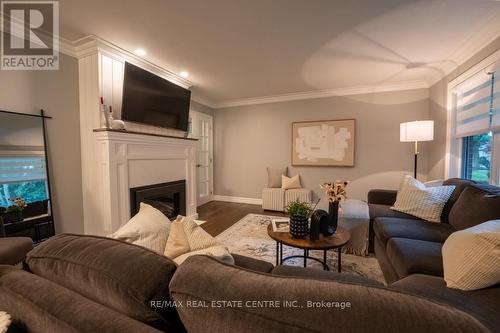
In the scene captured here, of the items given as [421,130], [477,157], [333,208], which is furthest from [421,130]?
[333,208]

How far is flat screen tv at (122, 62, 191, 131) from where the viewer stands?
2.72 meters

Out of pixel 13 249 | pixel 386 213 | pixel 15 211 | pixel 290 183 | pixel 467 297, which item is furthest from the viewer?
pixel 290 183

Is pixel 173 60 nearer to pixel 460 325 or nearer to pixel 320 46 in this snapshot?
pixel 320 46

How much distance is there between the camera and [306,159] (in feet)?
14.9

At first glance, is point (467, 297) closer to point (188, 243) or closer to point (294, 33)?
point (188, 243)

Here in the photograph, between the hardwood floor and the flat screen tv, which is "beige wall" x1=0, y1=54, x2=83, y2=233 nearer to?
Answer: the flat screen tv

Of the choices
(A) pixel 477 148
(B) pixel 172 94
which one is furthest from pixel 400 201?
(B) pixel 172 94

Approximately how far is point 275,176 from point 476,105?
312 centimetres

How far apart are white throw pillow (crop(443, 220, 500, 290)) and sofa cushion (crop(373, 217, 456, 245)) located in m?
0.68

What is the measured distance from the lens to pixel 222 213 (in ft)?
13.9

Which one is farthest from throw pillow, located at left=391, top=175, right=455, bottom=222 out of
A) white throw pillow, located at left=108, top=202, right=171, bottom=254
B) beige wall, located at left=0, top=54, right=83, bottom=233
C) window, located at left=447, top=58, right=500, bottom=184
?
beige wall, located at left=0, top=54, right=83, bottom=233

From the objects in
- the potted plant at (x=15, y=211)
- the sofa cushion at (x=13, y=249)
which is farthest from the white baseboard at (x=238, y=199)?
the sofa cushion at (x=13, y=249)

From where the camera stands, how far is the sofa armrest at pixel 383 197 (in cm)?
293

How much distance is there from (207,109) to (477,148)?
467 cm
